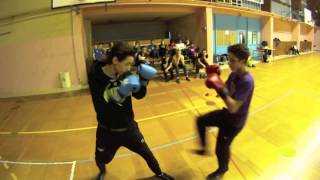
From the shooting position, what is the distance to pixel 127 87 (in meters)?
2.49

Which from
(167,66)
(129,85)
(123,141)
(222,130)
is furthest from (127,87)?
(167,66)

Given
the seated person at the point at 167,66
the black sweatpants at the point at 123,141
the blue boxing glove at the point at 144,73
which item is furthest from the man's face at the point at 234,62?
the seated person at the point at 167,66

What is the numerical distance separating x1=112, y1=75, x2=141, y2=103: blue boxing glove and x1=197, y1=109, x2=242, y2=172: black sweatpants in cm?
89

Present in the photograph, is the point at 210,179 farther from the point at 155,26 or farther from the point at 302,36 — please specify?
the point at 302,36

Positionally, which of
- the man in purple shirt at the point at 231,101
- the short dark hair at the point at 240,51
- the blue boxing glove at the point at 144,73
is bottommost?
the man in purple shirt at the point at 231,101

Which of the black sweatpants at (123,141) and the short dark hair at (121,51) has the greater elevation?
the short dark hair at (121,51)

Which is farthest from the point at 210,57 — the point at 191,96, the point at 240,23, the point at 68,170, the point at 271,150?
the point at 68,170

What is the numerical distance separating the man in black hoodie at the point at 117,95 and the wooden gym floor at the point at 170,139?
84 centimetres

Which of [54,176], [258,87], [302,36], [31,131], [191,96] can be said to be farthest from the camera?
[302,36]

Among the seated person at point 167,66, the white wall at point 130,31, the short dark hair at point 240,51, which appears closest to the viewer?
the short dark hair at point 240,51

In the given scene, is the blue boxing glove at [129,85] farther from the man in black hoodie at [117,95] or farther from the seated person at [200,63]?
the seated person at [200,63]

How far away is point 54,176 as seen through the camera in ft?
12.1

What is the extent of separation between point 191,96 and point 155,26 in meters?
11.3

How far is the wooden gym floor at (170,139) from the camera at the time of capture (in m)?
3.63
